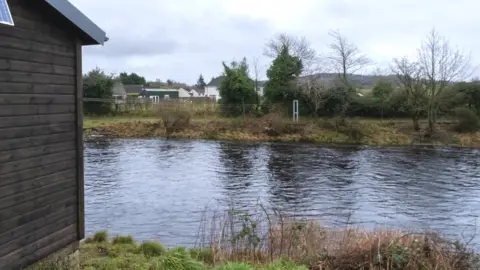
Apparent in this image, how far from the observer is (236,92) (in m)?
41.9

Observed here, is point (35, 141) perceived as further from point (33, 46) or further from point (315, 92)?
point (315, 92)

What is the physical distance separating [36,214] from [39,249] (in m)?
0.49

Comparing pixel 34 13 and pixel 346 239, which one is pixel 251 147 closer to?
pixel 346 239

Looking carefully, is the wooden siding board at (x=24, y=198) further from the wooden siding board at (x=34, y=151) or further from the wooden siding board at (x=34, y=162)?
the wooden siding board at (x=34, y=151)

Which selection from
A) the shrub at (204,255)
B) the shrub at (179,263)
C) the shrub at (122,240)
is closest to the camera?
the shrub at (179,263)

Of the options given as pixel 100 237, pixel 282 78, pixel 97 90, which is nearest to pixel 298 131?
pixel 282 78

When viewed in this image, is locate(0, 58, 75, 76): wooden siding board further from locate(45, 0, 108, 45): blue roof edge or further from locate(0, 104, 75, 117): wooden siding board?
locate(45, 0, 108, 45): blue roof edge

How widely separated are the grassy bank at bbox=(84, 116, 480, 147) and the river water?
3.32 metres

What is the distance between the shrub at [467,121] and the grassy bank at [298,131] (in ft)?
1.78

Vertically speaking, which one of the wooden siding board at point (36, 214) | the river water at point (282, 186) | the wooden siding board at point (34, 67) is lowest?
the river water at point (282, 186)

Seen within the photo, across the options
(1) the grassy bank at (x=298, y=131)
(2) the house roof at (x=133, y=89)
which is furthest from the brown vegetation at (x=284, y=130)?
(2) the house roof at (x=133, y=89)

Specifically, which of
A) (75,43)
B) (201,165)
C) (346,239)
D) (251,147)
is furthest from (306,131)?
(75,43)

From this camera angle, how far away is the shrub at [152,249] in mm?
8922

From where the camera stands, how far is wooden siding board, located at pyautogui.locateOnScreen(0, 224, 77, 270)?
5871mm
